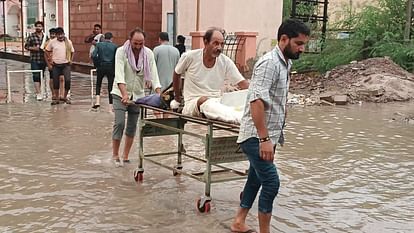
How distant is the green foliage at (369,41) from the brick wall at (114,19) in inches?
250

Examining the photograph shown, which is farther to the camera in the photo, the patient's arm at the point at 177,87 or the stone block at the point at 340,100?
the stone block at the point at 340,100

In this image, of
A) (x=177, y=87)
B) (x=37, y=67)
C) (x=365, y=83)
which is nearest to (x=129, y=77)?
(x=177, y=87)

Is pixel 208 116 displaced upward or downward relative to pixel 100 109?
upward

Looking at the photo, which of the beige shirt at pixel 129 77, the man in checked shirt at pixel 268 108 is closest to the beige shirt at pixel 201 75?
the beige shirt at pixel 129 77

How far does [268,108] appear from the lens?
4.17 metres

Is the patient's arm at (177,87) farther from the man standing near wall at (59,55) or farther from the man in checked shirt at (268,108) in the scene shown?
the man standing near wall at (59,55)

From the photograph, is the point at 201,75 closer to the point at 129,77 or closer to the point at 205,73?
the point at 205,73

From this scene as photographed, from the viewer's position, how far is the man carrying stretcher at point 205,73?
5.38 meters

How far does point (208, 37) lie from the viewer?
539cm

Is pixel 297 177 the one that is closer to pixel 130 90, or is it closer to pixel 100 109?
pixel 130 90

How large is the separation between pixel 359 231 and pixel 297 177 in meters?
1.80

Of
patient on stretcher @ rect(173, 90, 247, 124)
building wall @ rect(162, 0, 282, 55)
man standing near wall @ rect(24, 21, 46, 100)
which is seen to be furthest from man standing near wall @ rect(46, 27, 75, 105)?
building wall @ rect(162, 0, 282, 55)

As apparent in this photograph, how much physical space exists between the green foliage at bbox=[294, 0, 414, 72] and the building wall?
8.02 ft

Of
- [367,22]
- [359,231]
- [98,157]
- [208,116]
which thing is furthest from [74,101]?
[367,22]
